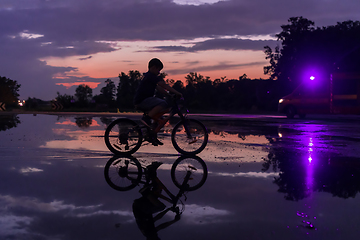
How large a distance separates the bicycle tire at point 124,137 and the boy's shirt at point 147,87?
0.62 metres

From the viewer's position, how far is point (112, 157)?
8781 mm

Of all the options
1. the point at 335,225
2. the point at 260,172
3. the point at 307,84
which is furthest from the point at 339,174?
the point at 307,84

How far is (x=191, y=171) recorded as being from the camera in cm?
718

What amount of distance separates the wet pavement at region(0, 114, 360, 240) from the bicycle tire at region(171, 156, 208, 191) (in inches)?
5.2

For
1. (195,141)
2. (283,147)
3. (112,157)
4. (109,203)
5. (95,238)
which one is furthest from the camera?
(283,147)

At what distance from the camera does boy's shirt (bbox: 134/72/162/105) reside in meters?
9.05

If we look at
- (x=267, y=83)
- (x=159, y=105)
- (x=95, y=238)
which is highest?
(x=267, y=83)

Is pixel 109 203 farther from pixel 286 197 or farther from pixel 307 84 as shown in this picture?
pixel 307 84

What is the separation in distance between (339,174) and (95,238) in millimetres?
4751

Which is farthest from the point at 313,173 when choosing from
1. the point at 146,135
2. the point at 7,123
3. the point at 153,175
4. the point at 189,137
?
the point at 7,123

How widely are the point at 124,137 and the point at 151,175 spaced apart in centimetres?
251

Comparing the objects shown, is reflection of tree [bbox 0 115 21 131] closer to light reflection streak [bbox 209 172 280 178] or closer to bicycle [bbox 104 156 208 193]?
bicycle [bbox 104 156 208 193]

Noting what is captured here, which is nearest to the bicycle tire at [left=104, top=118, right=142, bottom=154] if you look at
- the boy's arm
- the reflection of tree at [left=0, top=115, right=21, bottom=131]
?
the boy's arm

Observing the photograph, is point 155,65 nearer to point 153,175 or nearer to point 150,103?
point 150,103
